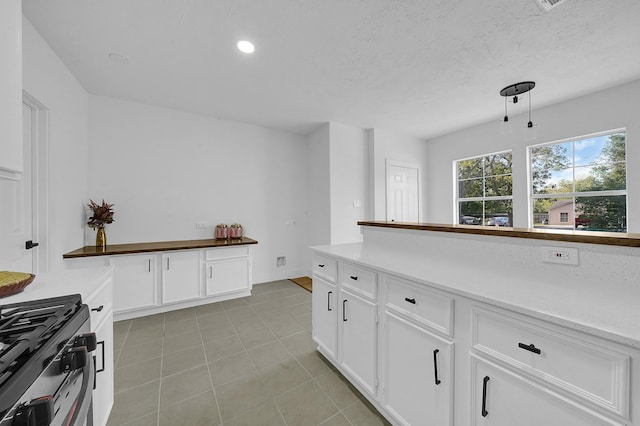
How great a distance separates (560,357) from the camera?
80cm

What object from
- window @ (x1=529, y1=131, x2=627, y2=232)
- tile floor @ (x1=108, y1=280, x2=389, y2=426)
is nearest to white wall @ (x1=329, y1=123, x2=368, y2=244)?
tile floor @ (x1=108, y1=280, x2=389, y2=426)

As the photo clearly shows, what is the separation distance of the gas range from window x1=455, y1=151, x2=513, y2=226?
5.21m

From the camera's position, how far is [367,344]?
5.22 feet

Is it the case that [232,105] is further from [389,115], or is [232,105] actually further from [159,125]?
[389,115]

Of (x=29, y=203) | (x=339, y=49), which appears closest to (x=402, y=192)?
(x=339, y=49)

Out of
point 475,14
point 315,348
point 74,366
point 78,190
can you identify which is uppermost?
point 475,14

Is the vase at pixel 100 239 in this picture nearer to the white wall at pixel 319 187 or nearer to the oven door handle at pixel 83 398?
the oven door handle at pixel 83 398

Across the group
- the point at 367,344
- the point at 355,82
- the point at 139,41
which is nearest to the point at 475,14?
the point at 355,82

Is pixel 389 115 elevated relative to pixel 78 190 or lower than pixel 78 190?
elevated

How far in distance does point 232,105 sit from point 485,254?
135 inches

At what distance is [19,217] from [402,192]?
16.4 feet

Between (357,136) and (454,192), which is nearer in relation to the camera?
(357,136)

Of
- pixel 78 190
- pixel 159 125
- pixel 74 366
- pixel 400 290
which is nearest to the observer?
pixel 74 366

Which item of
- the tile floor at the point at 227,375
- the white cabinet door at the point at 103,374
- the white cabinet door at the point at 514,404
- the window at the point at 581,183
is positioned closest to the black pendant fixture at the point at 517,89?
the window at the point at 581,183
